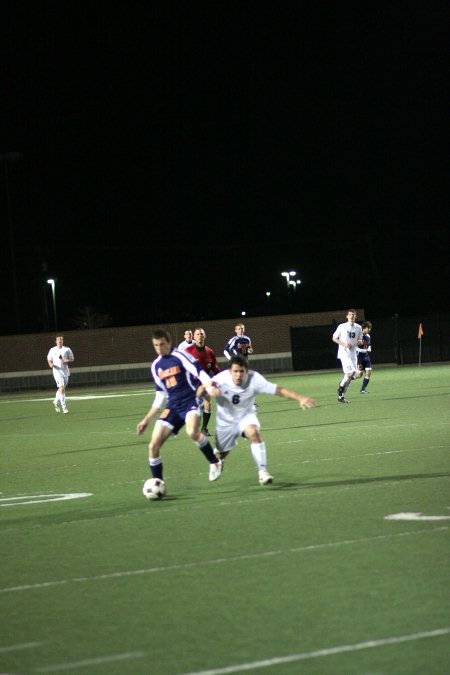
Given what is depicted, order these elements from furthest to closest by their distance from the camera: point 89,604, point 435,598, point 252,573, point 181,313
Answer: point 181,313 → point 252,573 → point 89,604 → point 435,598

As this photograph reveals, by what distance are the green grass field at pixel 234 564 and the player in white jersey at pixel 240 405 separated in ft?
1.40

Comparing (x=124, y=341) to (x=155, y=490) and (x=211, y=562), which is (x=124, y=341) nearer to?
(x=155, y=490)

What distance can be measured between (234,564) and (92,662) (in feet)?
8.28

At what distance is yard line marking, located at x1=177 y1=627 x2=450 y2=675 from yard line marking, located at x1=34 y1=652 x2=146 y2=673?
1.69ft

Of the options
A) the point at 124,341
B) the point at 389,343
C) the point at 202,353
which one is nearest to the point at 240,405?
the point at 202,353

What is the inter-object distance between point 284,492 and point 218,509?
1209mm

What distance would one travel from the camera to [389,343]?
53.1m

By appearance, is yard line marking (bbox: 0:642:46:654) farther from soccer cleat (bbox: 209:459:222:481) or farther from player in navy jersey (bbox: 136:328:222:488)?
soccer cleat (bbox: 209:459:222:481)

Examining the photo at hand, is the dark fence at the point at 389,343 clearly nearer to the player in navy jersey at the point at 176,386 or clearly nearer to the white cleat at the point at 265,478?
the white cleat at the point at 265,478

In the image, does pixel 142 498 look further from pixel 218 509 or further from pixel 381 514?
pixel 381 514

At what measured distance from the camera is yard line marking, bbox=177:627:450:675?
18.0 feet

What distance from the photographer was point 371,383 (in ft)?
117

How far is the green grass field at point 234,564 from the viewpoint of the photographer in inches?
230

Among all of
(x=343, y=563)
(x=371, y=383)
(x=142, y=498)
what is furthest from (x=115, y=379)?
(x=343, y=563)
